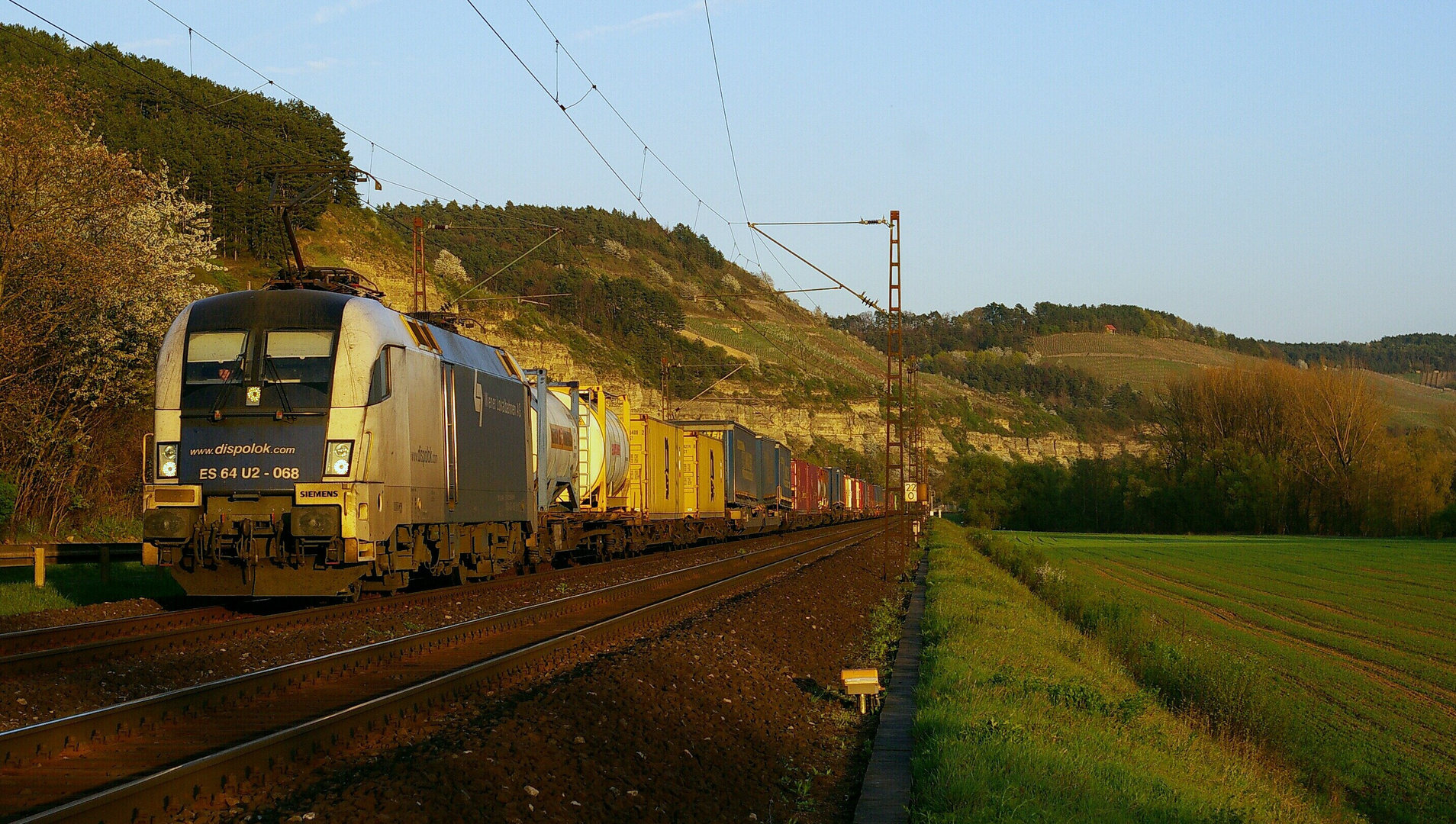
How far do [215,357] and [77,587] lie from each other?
6.42 m

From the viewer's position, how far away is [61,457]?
28672 millimetres

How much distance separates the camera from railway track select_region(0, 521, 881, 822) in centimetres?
638

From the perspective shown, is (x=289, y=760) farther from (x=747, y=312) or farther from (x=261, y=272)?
(x=747, y=312)

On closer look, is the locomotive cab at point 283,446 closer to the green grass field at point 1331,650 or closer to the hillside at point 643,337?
the green grass field at point 1331,650

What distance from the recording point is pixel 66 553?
17641 millimetres

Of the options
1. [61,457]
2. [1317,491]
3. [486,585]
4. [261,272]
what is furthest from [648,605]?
[1317,491]

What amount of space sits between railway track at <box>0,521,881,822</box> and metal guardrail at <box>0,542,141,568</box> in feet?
24.5

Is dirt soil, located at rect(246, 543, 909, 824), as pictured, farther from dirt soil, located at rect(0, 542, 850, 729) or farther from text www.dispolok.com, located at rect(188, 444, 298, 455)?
text www.dispolok.com, located at rect(188, 444, 298, 455)

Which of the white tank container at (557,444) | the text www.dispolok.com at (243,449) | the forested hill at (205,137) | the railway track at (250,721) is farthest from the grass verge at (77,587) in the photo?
the forested hill at (205,137)

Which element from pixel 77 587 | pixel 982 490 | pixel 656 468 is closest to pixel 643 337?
pixel 982 490

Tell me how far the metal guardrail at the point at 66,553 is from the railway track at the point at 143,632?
385cm

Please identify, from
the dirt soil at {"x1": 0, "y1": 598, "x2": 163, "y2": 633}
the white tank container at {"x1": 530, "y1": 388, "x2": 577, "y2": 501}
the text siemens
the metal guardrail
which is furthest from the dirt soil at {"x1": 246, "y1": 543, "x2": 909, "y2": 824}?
the metal guardrail

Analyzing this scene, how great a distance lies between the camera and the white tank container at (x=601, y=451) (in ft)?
91.7

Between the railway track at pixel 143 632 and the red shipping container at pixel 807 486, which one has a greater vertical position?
the red shipping container at pixel 807 486
